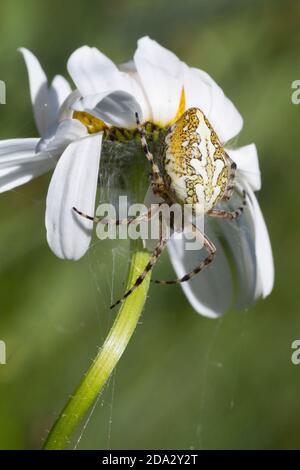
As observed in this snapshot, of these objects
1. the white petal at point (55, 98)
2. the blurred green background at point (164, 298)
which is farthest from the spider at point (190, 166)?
the blurred green background at point (164, 298)

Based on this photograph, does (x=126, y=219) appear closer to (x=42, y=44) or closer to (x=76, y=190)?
(x=76, y=190)

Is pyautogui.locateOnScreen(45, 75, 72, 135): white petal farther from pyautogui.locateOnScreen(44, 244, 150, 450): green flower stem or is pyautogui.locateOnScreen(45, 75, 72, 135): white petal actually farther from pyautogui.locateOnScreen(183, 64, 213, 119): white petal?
pyautogui.locateOnScreen(44, 244, 150, 450): green flower stem

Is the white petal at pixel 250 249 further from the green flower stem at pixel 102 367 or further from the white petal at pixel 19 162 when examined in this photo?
the white petal at pixel 19 162

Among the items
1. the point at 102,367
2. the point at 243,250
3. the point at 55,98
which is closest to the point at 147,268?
the point at 102,367

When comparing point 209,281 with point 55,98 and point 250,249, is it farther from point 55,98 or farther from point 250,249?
point 55,98

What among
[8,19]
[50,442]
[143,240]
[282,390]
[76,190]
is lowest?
[282,390]

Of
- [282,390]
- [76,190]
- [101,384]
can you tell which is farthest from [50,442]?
[282,390]

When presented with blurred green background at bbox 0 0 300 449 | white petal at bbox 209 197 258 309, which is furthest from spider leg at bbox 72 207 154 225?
blurred green background at bbox 0 0 300 449
